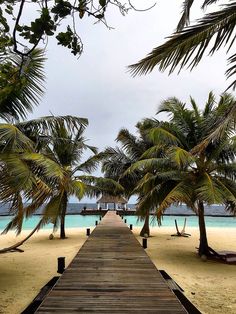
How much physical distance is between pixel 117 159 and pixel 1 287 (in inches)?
472

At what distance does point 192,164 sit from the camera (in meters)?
11.5

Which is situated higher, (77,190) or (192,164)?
(192,164)

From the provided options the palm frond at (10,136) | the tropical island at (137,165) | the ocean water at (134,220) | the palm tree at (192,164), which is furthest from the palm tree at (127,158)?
the palm frond at (10,136)

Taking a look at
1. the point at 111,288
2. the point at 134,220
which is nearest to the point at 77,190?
the point at 111,288

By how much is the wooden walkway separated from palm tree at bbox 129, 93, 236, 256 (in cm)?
397

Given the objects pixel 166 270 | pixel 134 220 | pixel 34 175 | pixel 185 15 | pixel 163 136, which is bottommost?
pixel 166 270

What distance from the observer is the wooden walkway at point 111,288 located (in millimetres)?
3641

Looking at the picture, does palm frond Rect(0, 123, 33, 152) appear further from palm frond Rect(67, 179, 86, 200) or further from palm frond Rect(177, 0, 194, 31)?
palm frond Rect(67, 179, 86, 200)

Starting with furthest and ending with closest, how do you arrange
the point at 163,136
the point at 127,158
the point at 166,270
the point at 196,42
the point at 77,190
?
1. the point at 127,158
2. the point at 77,190
3. the point at 163,136
4. the point at 166,270
5. the point at 196,42

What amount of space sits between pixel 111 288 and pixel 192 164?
7.65 m

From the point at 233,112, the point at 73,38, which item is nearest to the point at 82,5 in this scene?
the point at 73,38

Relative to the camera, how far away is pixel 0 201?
6750 mm

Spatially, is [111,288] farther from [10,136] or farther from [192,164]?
[192,164]

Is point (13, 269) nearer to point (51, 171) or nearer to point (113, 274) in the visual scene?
point (51, 171)
